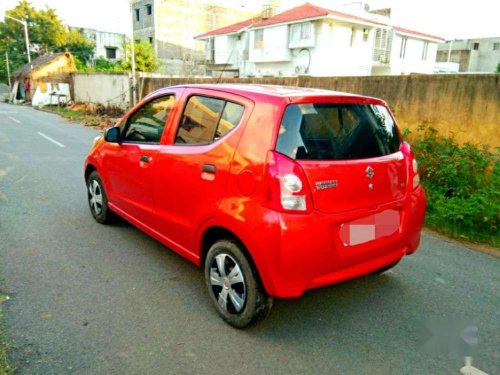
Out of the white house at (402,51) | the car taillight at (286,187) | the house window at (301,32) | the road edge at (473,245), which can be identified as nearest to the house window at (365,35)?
the white house at (402,51)

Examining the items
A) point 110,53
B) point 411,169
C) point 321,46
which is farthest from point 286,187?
point 110,53

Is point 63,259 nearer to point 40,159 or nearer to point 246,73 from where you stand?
point 40,159

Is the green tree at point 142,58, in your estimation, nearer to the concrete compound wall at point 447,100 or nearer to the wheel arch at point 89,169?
the concrete compound wall at point 447,100

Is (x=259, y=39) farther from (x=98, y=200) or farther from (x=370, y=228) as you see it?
(x=370, y=228)

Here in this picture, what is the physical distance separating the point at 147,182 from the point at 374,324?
2.28m

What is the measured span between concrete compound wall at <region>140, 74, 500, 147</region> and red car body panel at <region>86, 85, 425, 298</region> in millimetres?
3807

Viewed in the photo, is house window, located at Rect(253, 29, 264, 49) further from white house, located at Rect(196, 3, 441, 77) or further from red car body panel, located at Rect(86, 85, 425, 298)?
red car body panel, located at Rect(86, 85, 425, 298)

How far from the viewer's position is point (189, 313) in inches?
115

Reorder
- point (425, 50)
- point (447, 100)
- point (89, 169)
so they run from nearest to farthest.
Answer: point (89, 169) < point (447, 100) < point (425, 50)

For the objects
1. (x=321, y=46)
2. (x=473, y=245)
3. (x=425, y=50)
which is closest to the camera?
(x=473, y=245)

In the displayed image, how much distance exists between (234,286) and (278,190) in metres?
0.85

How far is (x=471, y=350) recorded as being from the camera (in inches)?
101

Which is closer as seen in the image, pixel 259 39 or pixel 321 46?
pixel 321 46

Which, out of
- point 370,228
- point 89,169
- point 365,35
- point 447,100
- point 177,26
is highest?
point 177,26
